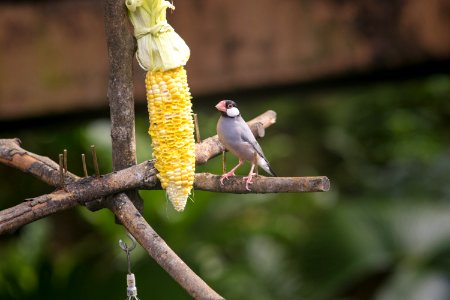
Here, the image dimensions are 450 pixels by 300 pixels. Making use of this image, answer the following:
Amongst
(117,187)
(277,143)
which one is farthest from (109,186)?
(277,143)

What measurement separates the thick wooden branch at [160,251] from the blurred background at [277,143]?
0.30 m

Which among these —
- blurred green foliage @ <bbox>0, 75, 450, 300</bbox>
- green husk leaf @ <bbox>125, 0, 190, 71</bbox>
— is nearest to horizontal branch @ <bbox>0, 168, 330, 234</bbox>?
green husk leaf @ <bbox>125, 0, 190, 71</bbox>

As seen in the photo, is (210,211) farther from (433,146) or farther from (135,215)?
(135,215)

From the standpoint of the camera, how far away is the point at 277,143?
3.71 m

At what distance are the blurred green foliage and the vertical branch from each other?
99cm

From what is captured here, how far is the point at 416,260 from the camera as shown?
328 centimetres

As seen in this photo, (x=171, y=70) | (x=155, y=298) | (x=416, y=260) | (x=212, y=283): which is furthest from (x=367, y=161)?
(x=171, y=70)

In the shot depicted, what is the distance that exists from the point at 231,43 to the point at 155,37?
0.76 meters

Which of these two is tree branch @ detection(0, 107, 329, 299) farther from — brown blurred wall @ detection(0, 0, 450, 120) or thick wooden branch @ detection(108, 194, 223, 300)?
brown blurred wall @ detection(0, 0, 450, 120)

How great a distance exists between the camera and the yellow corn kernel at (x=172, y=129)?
47.0 inches

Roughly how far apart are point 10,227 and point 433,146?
3.04 m

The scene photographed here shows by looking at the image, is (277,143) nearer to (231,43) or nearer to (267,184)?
(231,43)

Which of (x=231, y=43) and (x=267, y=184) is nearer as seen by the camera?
(x=267, y=184)

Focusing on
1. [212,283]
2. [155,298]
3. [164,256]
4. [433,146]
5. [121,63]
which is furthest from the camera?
[433,146]
